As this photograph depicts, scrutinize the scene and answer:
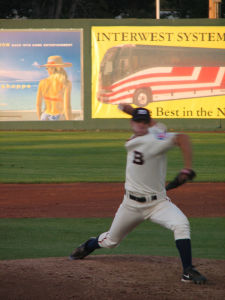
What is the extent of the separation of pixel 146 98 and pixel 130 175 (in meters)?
21.2

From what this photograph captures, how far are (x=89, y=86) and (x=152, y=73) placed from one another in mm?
2568

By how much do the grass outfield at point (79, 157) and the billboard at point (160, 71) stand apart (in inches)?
76.5

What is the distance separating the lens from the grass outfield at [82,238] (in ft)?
27.2

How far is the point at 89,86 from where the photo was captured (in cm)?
2759

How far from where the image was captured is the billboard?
27391 millimetres

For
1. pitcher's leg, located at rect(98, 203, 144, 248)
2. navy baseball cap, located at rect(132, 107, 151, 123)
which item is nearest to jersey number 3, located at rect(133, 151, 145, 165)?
navy baseball cap, located at rect(132, 107, 151, 123)

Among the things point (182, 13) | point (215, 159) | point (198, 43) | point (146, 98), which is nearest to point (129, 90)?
point (146, 98)

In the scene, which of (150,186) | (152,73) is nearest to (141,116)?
(150,186)

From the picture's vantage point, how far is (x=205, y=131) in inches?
1077

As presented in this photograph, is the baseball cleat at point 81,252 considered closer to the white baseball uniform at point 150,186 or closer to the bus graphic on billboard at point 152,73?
the white baseball uniform at point 150,186

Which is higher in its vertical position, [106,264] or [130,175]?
[130,175]

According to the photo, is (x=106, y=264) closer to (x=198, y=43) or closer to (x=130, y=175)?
(x=130, y=175)

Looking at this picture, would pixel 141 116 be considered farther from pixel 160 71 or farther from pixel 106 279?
pixel 160 71

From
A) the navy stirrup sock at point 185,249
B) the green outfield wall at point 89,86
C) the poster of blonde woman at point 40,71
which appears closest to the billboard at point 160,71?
the green outfield wall at point 89,86
